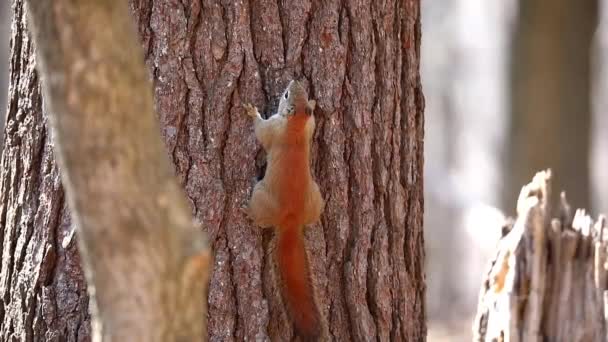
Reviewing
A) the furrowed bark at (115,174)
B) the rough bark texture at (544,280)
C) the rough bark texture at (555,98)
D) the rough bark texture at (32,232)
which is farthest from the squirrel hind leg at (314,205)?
the rough bark texture at (555,98)

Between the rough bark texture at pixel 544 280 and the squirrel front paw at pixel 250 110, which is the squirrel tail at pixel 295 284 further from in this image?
the rough bark texture at pixel 544 280

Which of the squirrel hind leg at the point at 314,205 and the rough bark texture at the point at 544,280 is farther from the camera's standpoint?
the rough bark texture at the point at 544,280

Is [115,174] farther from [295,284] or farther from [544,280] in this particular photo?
[544,280]

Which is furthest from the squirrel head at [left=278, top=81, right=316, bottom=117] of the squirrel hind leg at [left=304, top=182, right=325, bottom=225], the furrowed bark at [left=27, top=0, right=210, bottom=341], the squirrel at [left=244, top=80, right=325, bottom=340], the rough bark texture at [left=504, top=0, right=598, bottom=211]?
the rough bark texture at [left=504, top=0, right=598, bottom=211]

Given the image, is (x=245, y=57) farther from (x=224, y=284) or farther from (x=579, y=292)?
(x=579, y=292)

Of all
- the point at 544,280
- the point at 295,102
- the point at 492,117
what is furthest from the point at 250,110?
the point at 492,117

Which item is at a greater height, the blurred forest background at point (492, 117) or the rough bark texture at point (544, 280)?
the blurred forest background at point (492, 117)
